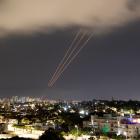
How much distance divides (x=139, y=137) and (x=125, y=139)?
1.03 metres

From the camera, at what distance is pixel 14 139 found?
20938mm

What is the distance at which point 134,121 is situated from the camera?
107ft

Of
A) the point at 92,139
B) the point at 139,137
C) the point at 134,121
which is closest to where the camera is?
the point at 92,139

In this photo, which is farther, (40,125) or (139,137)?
(40,125)

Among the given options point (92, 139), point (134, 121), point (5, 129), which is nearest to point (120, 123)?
point (134, 121)

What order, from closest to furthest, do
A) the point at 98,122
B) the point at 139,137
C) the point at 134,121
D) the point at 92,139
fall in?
the point at 92,139
the point at 139,137
the point at 134,121
the point at 98,122

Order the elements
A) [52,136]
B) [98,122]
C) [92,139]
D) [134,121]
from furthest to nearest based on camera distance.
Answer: [98,122] < [134,121] < [92,139] < [52,136]

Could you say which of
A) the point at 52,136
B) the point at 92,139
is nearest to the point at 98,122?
the point at 92,139

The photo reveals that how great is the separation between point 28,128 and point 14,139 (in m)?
13.0

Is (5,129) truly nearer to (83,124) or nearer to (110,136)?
(83,124)

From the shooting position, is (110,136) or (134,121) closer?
(110,136)

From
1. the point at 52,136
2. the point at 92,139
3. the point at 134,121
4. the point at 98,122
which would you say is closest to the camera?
the point at 52,136

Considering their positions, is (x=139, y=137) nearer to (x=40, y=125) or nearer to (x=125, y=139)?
(x=125, y=139)

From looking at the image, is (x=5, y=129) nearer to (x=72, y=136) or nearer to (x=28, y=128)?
(x=28, y=128)
